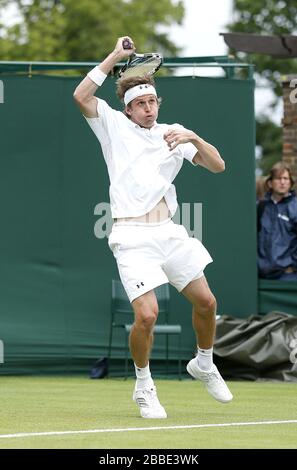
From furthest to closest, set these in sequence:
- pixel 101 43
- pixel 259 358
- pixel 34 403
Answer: pixel 101 43 → pixel 259 358 → pixel 34 403

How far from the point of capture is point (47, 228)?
13297mm

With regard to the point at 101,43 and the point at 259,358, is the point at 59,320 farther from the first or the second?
the point at 101,43

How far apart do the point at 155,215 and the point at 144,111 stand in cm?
68

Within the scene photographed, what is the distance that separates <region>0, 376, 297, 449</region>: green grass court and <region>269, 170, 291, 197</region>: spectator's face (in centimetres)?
209

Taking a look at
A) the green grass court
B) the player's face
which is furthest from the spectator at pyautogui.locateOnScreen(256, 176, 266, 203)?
the player's face

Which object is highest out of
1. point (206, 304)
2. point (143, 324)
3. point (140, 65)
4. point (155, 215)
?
point (140, 65)

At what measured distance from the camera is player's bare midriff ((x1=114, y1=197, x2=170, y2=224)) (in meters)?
8.73

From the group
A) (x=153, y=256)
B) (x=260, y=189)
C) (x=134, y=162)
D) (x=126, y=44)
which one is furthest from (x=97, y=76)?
(x=260, y=189)

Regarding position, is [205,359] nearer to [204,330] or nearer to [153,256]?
[204,330]

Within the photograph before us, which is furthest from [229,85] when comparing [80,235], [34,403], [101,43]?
[101,43]

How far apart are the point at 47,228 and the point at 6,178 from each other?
0.63 meters

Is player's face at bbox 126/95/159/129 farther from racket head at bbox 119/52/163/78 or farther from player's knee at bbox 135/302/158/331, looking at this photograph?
player's knee at bbox 135/302/158/331

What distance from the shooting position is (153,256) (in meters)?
8.70

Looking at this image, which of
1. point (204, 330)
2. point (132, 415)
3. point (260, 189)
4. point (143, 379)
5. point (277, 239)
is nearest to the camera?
point (143, 379)
